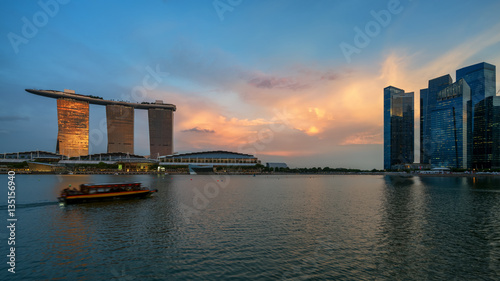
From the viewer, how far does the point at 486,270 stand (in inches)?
918

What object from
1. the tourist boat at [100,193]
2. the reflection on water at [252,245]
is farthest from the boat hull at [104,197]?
the reflection on water at [252,245]

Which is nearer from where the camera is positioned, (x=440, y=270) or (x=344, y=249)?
(x=440, y=270)

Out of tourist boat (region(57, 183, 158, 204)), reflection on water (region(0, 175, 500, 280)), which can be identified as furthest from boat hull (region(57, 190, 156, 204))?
reflection on water (region(0, 175, 500, 280))

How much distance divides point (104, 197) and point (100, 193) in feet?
4.19

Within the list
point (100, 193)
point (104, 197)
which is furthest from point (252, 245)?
point (100, 193)

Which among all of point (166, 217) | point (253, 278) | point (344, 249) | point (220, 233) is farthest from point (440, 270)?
point (166, 217)

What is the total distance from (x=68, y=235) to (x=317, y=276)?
2880 centimetres

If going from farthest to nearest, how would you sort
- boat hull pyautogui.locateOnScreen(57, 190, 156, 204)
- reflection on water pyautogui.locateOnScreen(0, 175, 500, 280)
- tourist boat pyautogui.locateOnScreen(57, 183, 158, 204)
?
1. tourist boat pyautogui.locateOnScreen(57, 183, 158, 204)
2. boat hull pyautogui.locateOnScreen(57, 190, 156, 204)
3. reflection on water pyautogui.locateOnScreen(0, 175, 500, 280)

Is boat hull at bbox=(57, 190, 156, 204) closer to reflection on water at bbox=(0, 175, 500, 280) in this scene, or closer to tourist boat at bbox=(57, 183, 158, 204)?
tourist boat at bbox=(57, 183, 158, 204)

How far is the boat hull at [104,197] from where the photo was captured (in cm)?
Result: 5653

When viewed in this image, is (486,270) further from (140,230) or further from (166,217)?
(166,217)

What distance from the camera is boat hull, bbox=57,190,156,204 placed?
56.5 metres

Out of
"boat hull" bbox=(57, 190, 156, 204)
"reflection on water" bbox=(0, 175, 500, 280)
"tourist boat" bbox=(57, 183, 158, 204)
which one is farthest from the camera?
"tourist boat" bbox=(57, 183, 158, 204)

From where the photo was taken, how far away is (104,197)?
61938 mm
